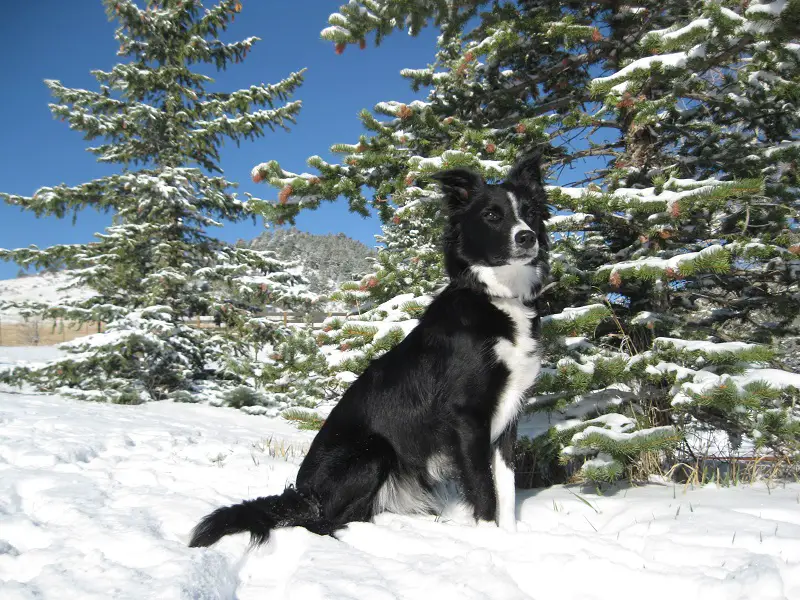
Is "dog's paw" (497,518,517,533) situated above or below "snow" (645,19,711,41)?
below

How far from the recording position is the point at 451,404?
9.12 ft

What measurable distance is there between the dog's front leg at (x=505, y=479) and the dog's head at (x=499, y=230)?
3.01 ft

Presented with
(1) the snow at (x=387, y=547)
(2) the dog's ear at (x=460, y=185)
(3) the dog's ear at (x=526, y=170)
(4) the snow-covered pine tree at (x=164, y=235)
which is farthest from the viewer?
(4) the snow-covered pine tree at (x=164, y=235)

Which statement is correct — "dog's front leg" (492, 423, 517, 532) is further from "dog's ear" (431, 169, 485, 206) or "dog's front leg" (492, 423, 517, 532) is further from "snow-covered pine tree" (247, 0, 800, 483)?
"dog's ear" (431, 169, 485, 206)

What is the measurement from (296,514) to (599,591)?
1458 millimetres

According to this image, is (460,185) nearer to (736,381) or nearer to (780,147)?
(736,381)

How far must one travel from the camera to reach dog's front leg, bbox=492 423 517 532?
8.97ft

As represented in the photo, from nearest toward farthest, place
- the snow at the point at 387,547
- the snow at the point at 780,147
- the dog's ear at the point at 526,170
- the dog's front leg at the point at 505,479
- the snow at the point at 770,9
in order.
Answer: the snow at the point at 387,547 < the dog's front leg at the point at 505,479 < the snow at the point at 770,9 < the dog's ear at the point at 526,170 < the snow at the point at 780,147

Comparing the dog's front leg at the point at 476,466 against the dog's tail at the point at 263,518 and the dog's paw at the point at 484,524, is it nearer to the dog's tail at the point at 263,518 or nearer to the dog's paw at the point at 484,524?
the dog's paw at the point at 484,524

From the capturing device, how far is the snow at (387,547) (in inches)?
69.0

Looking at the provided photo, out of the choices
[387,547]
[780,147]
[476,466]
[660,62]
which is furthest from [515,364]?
[780,147]

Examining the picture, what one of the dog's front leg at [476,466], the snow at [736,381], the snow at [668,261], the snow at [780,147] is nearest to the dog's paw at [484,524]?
the dog's front leg at [476,466]

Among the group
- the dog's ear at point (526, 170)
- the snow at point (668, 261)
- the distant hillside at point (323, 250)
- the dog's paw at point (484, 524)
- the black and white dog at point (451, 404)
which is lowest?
the dog's paw at point (484, 524)

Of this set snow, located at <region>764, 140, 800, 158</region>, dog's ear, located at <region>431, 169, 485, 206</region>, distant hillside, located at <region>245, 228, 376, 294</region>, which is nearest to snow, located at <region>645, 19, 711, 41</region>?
snow, located at <region>764, 140, 800, 158</region>
